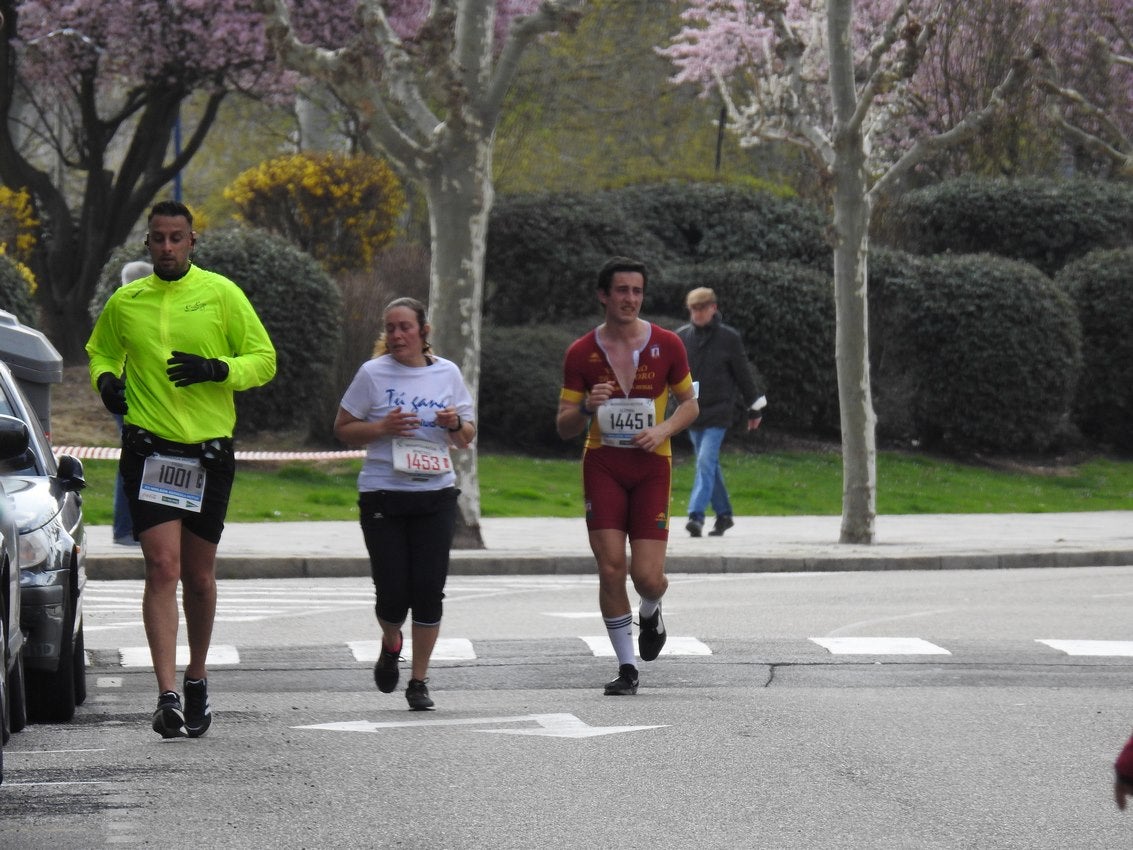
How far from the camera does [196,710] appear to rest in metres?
8.27

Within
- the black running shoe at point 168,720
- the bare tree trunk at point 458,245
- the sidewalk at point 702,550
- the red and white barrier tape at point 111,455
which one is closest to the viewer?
the black running shoe at point 168,720

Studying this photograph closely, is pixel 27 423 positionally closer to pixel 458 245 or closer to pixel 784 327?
pixel 458 245

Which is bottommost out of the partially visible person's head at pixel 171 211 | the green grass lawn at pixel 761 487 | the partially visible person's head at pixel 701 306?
the green grass lawn at pixel 761 487

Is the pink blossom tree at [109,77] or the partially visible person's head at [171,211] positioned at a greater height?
the pink blossom tree at [109,77]

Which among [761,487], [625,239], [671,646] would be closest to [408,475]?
[671,646]

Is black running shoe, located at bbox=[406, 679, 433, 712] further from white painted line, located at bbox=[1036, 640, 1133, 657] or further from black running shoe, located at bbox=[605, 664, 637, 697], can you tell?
white painted line, located at bbox=[1036, 640, 1133, 657]

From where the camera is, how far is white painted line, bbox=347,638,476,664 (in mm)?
10992

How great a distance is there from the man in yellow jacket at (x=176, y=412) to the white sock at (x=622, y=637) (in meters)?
1.92

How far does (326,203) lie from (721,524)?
10.9 meters

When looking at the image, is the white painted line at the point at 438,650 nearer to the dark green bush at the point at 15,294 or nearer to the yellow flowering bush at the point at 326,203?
the dark green bush at the point at 15,294

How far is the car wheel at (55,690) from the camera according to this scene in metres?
8.55

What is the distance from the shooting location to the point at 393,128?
17.1 metres

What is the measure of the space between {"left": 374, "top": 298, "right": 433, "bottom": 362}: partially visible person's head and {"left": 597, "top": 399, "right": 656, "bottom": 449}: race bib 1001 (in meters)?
0.85

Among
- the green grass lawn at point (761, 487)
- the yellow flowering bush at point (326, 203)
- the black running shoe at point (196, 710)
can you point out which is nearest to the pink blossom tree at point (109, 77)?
the yellow flowering bush at point (326, 203)
